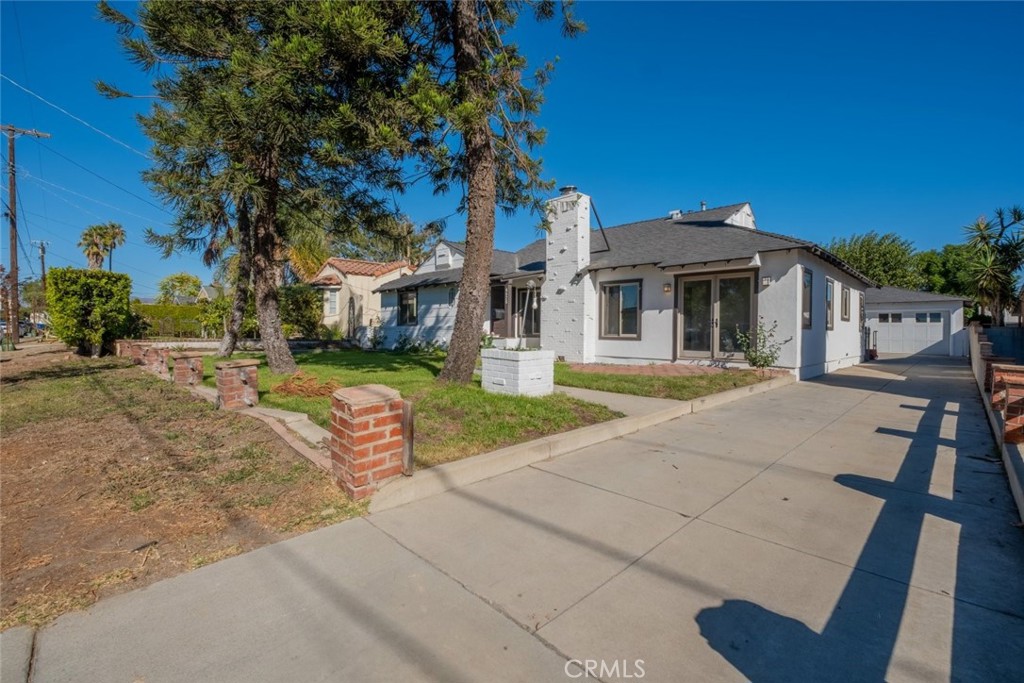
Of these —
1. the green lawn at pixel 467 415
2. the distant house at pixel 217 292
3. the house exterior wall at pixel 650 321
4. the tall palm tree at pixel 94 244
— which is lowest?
the green lawn at pixel 467 415

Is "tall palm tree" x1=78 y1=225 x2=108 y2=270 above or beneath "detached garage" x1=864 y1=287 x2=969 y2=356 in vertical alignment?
above

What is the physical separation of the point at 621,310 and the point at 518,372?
730cm

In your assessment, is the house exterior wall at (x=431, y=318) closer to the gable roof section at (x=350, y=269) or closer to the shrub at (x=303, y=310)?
the gable roof section at (x=350, y=269)

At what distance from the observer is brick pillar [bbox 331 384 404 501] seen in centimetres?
323

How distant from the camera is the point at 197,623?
203 centimetres

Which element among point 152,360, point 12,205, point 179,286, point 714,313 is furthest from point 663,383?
point 179,286

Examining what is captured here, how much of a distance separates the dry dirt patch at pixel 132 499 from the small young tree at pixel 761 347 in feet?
32.1

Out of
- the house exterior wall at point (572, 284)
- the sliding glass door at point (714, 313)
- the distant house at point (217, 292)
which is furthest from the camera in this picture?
the distant house at point (217, 292)

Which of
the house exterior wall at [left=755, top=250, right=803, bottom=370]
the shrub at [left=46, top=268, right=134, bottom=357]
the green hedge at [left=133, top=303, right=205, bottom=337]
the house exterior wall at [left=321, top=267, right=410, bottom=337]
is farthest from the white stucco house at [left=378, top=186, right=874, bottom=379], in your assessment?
the green hedge at [left=133, top=303, right=205, bottom=337]

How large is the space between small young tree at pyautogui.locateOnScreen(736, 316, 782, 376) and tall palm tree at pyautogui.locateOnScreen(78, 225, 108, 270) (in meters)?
35.1

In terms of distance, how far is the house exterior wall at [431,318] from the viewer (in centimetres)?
1670

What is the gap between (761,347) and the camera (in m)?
10.4

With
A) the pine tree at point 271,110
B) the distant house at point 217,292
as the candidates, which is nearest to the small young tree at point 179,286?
the distant house at point 217,292

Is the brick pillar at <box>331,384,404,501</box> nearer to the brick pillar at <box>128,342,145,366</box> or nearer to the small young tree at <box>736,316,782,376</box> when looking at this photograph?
the small young tree at <box>736,316,782,376</box>
